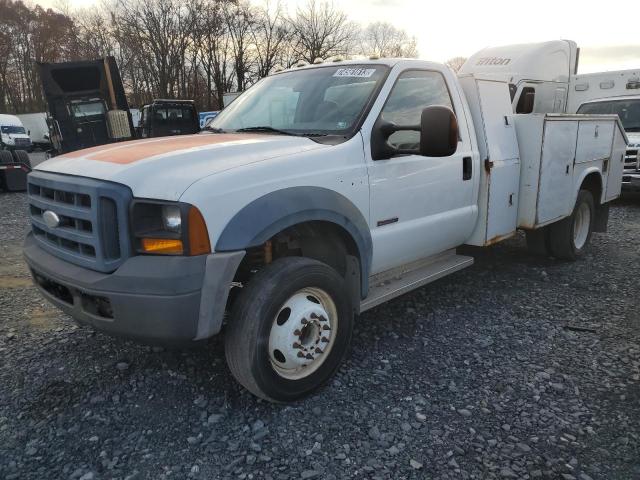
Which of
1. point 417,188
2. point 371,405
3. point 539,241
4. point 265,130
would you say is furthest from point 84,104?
point 371,405

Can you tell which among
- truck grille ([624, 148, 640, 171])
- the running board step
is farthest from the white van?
the running board step

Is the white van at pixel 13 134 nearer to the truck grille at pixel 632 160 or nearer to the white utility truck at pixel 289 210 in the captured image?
the truck grille at pixel 632 160

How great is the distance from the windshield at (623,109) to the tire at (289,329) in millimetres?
9585

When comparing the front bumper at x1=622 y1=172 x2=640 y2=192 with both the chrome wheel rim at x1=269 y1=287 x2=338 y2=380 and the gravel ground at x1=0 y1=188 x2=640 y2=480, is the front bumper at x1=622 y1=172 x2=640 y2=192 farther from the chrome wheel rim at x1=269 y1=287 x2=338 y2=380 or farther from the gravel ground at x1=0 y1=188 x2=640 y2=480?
the chrome wheel rim at x1=269 y1=287 x2=338 y2=380

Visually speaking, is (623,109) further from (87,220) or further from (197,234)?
A: (87,220)

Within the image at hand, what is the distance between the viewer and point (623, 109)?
10195 millimetres

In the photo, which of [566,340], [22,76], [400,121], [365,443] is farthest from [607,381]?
[22,76]

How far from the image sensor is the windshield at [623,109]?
10070 mm

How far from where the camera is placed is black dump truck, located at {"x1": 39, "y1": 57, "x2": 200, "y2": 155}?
50.3 feet

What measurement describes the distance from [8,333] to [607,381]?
427 cm

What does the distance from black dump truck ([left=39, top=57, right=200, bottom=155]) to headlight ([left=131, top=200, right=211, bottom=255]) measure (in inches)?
544

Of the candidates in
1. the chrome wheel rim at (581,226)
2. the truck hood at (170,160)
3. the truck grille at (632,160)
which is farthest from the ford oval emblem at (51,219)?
the truck grille at (632,160)

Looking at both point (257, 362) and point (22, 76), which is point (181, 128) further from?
point (22, 76)

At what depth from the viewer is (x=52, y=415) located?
109 inches
